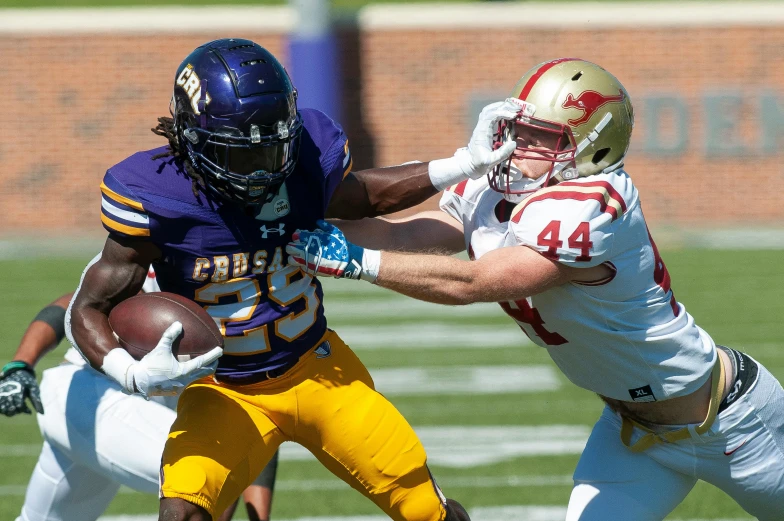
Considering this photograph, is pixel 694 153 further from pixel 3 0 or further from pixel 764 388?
pixel 3 0

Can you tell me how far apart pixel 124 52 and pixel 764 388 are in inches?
473

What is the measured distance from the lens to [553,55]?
14.2 meters

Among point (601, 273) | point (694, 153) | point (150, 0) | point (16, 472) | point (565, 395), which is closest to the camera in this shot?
point (601, 273)

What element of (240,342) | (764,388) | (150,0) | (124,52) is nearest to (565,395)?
(764,388)

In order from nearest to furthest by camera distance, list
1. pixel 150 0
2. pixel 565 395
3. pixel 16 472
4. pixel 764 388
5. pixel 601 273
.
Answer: pixel 601 273 < pixel 764 388 < pixel 16 472 < pixel 565 395 < pixel 150 0

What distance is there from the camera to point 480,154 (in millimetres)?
3471

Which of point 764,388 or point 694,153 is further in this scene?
point 694,153

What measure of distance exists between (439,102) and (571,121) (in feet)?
36.5

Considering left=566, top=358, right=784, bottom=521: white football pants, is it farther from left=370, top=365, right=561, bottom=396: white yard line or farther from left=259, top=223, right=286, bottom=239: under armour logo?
left=370, top=365, right=561, bottom=396: white yard line

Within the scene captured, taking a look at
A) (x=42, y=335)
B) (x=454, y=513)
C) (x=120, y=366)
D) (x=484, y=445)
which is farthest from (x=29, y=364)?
(x=484, y=445)

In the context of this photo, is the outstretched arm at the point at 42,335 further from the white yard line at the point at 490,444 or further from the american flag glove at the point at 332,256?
the white yard line at the point at 490,444

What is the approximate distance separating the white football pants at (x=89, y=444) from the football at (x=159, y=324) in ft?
2.08

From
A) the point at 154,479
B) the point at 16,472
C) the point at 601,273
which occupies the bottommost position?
the point at 16,472

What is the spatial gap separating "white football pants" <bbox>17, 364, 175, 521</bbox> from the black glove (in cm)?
11
